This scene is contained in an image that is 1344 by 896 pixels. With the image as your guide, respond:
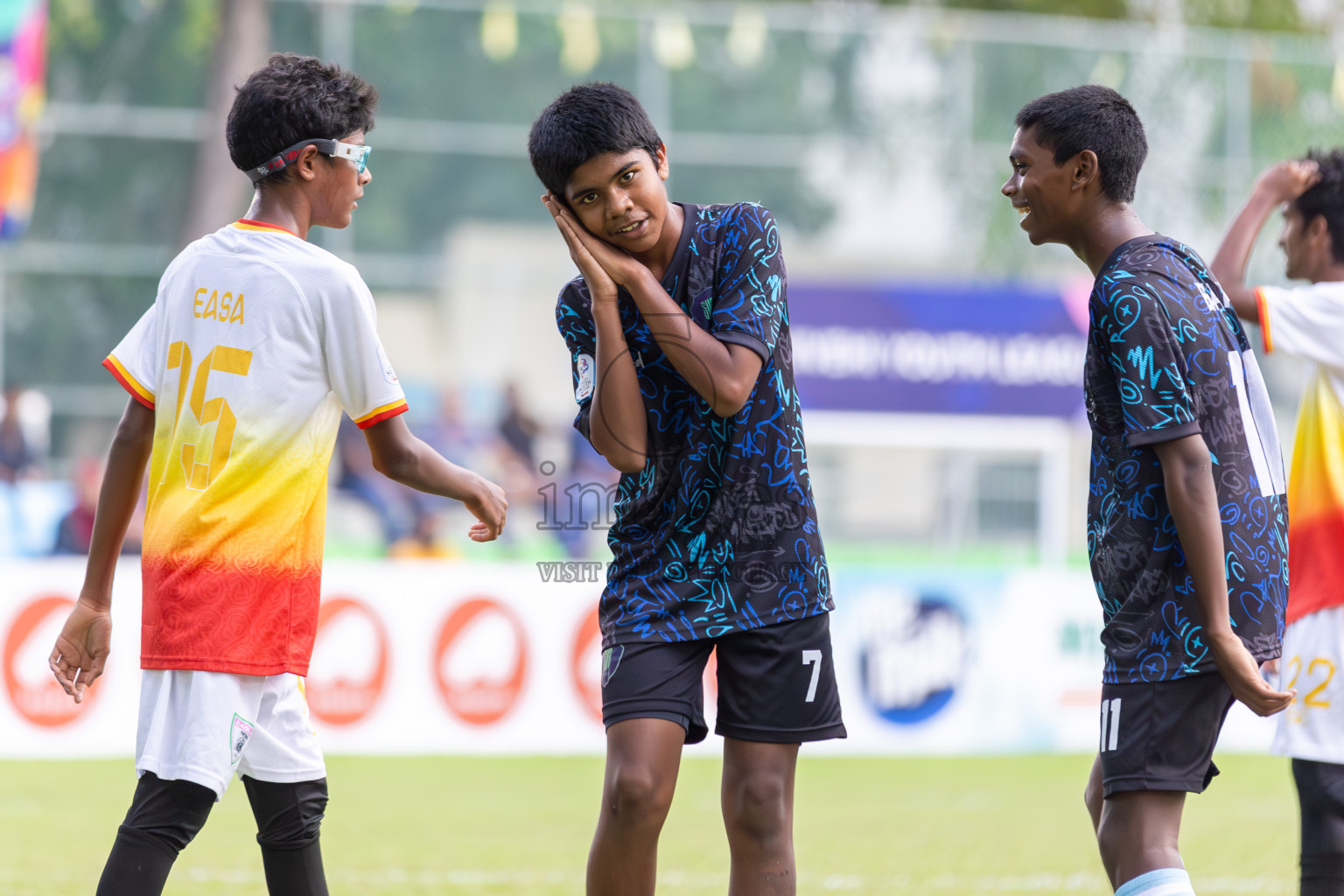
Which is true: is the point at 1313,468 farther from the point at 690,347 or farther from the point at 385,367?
the point at 385,367

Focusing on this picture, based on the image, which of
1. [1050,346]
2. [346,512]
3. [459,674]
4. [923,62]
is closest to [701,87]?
[923,62]

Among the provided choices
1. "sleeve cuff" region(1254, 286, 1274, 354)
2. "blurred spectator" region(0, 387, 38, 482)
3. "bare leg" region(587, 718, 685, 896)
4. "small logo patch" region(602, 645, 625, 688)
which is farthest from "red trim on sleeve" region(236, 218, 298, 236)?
"blurred spectator" region(0, 387, 38, 482)

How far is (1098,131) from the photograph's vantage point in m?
3.48

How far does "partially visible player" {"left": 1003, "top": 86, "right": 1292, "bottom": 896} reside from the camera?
3.24m

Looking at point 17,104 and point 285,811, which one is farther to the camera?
point 17,104

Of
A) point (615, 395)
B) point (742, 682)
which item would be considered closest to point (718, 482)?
point (615, 395)

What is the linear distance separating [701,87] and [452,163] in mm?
2540

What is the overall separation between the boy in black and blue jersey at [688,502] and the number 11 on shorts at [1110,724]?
0.57 metres

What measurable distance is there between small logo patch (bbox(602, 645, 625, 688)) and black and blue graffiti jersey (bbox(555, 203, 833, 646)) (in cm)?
3

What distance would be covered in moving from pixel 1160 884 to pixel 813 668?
831mm

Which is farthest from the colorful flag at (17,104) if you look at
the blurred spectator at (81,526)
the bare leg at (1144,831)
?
the bare leg at (1144,831)

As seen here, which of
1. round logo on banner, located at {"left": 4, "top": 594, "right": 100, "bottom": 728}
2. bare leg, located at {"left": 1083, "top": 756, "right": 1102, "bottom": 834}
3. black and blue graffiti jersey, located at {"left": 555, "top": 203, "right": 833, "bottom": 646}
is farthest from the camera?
round logo on banner, located at {"left": 4, "top": 594, "right": 100, "bottom": 728}

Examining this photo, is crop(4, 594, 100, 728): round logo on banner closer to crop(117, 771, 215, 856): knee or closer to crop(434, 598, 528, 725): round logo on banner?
crop(434, 598, 528, 725): round logo on banner

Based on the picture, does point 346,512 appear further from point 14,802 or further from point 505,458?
point 14,802
